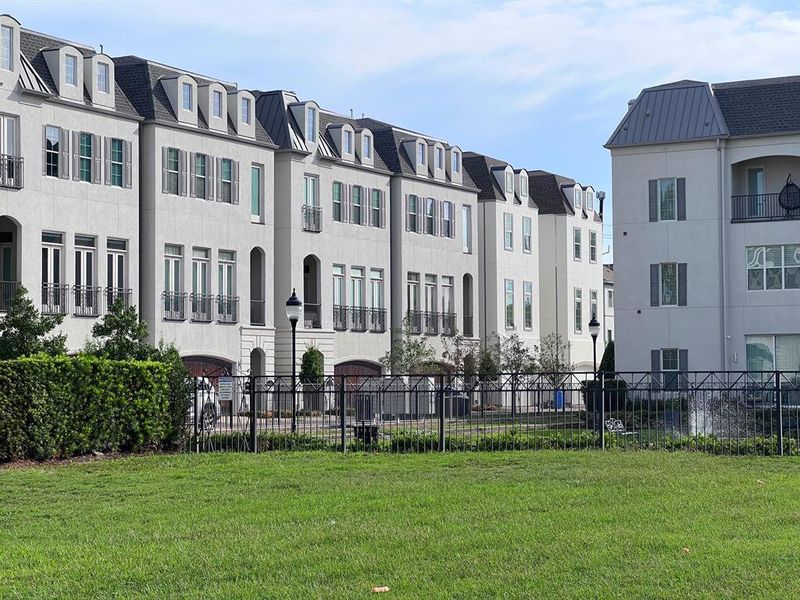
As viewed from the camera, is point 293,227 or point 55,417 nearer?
point 55,417

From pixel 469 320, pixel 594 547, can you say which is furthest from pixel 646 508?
pixel 469 320

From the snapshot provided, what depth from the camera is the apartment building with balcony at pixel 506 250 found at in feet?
221

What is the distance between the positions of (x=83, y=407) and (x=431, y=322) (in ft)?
123

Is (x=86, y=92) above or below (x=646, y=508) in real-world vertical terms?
above

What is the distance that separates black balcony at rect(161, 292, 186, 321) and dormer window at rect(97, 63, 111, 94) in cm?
729

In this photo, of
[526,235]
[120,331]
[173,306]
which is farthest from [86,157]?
[526,235]

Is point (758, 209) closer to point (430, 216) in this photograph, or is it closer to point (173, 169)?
point (430, 216)

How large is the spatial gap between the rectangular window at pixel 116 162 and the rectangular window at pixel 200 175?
364 cm

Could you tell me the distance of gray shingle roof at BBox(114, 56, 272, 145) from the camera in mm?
45625

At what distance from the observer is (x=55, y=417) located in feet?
77.0

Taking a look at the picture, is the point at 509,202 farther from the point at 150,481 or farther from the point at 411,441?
the point at 150,481

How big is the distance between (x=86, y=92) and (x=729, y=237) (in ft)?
73.6

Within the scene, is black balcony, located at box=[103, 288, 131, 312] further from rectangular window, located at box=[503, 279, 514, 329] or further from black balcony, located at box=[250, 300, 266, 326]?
rectangular window, located at box=[503, 279, 514, 329]

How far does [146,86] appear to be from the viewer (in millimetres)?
46000
